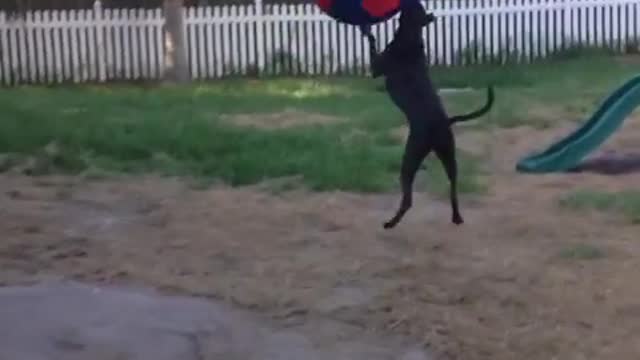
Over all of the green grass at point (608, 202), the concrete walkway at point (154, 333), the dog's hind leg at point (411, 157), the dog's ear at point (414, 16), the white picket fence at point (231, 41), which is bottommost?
the white picket fence at point (231, 41)

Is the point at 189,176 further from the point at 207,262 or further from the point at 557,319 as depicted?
the point at 557,319

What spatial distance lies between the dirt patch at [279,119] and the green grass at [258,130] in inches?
7.6

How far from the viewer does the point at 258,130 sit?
12.8 metres

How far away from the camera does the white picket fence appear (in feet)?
64.0

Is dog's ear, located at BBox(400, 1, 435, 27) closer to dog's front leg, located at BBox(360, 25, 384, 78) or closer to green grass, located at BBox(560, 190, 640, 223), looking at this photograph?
dog's front leg, located at BBox(360, 25, 384, 78)

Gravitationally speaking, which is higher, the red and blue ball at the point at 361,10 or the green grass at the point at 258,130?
the red and blue ball at the point at 361,10

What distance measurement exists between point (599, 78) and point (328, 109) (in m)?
4.03

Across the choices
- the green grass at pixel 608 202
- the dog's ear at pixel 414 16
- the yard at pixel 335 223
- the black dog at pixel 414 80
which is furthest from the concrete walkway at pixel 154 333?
the green grass at pixel 608 202

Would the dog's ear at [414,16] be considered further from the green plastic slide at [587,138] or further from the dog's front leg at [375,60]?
the green plastic slide at [587,138]

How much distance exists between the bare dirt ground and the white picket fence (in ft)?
30.5

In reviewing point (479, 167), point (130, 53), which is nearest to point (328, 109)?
point (479, 167)

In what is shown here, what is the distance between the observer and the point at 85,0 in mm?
20734

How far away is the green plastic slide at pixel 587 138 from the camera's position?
1106cm

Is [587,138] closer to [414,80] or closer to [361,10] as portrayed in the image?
[361,10]
